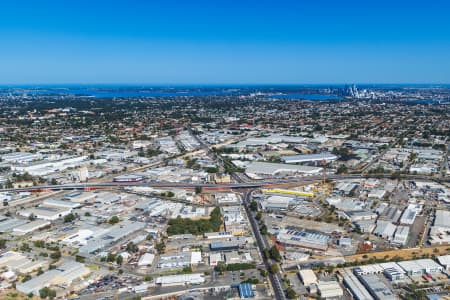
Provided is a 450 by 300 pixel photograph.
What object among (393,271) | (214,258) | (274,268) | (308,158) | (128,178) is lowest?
Answer: (214,258)

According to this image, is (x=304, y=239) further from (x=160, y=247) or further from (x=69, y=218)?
(x=69, y=218)

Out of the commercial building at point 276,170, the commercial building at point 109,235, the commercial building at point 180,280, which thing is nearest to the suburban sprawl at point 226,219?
the commercial building at point 180,280

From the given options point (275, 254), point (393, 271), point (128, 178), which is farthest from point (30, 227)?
point (393, 271)

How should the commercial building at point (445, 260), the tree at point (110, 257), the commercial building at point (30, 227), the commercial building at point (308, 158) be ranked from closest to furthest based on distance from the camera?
the commercial building at point (445, 260), the tree at point (110, 257), the commercial building at point (30, 227), the commercial building at point (308, 158)

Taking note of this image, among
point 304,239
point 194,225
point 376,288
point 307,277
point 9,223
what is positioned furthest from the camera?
point 9,223

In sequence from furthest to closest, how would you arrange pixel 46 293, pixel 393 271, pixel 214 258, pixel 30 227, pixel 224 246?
pixel 30 227
pixel 224 246
pixel 214 258
pixel 393 271
pixel 46 293

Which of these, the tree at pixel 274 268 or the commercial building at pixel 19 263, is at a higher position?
the tree at pixel 274 268

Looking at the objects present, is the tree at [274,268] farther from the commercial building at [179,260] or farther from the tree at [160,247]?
the tree at [160,247]

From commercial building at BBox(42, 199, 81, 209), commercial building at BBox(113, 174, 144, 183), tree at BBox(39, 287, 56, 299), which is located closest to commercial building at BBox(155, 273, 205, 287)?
tree at BBox(39, 287, 56, 299)

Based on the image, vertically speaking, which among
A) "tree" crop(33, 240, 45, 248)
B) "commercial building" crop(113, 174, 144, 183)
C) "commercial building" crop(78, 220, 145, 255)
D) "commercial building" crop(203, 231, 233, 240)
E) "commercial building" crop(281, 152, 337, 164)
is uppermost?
"commercial building" crop(281, 152, 337, 164)

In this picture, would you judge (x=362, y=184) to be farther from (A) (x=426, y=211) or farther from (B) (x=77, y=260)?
(B) (x=77, y=260)

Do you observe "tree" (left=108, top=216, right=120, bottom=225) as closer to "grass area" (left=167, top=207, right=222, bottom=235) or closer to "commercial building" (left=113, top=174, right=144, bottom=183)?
"grass area" (left=167, top=207, right=222, bottom=235)
